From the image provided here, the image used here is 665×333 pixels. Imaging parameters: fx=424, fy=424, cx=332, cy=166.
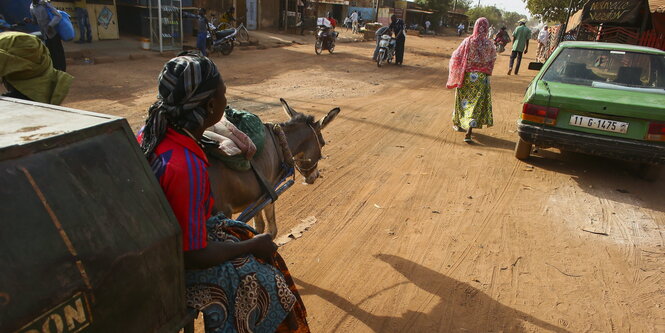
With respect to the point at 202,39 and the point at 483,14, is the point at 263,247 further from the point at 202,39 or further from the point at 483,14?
the point at 483,14

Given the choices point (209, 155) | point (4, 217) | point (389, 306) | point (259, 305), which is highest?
point (4, 217)

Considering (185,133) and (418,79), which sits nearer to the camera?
(185,133)

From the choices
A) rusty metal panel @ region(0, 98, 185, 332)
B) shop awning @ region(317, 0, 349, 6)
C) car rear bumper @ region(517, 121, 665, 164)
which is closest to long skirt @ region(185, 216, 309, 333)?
rusty metal panel @ region(0, 98, 185, 332)

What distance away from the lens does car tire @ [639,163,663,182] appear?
5.83 metres

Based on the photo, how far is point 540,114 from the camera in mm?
5793

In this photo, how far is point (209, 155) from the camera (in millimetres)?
2633

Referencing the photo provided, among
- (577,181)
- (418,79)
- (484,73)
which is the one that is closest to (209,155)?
(577,181)

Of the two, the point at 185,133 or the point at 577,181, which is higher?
the point at 185,133

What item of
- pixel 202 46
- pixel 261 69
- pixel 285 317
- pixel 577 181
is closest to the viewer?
pixel 285 317

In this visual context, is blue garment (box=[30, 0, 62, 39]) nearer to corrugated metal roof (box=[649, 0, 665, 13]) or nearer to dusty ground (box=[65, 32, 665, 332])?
dusty ground (box=[65, 32, 665, 332])

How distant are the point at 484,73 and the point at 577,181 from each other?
236 centimetres

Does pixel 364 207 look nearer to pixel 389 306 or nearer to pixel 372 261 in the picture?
pixel 372 261

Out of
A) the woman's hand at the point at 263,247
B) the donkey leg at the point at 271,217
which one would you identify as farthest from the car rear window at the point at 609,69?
the woman's hand at the point at 263,247

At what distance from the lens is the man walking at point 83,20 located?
47.4ft
